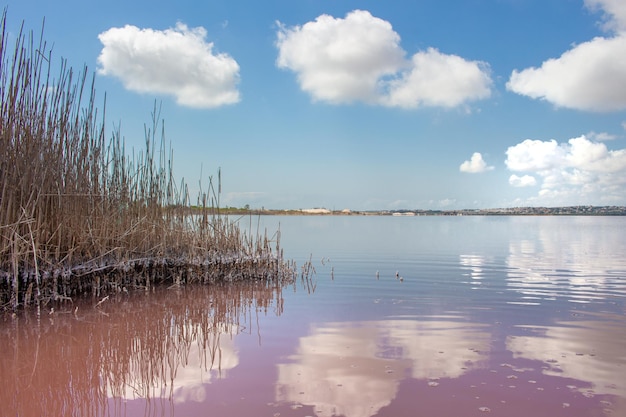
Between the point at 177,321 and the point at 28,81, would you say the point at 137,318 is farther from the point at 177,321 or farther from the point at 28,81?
the point at 28,81

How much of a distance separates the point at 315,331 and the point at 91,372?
269cm

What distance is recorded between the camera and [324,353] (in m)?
5.01

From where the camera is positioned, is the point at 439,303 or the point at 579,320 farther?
the point at 439,303

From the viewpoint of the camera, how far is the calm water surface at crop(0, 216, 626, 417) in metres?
3.78

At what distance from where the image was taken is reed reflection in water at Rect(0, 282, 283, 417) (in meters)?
3.86

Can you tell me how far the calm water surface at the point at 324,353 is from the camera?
3777mm

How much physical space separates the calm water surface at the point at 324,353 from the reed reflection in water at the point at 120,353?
19 millimetres

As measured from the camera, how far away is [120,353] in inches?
198

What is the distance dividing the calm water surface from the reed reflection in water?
0.06ft

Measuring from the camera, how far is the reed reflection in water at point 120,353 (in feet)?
12.7

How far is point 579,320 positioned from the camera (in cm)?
655

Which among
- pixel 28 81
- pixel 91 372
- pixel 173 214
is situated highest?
pixel 28 81

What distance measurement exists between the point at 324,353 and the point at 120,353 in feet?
7.40

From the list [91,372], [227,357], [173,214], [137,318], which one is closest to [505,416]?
[227,357]
